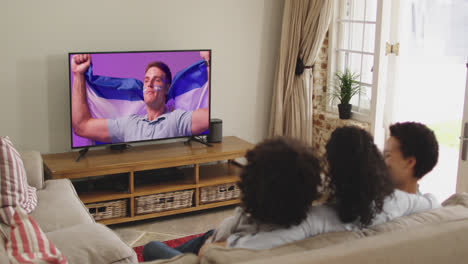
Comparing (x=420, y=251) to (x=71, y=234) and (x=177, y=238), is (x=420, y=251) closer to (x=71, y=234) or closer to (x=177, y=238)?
(x=71, y=234)

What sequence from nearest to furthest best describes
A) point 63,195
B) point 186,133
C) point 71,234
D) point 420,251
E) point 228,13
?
1. point 420,251
2. point 71,234
3. point 63,195
4. point 186,133
5. point 228,13

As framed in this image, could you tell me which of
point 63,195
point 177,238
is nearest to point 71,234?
point 63,195

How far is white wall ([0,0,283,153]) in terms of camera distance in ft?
12.8

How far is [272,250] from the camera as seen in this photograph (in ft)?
5.22

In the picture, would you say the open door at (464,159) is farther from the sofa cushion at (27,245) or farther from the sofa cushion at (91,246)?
the sofa cushion at (27,245)

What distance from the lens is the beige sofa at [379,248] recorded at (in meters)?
1.52

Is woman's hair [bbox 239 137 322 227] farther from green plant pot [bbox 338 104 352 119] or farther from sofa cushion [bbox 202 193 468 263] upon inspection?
green plant pot [bbox 338 104 352 119]

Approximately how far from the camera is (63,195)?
3.32 meters

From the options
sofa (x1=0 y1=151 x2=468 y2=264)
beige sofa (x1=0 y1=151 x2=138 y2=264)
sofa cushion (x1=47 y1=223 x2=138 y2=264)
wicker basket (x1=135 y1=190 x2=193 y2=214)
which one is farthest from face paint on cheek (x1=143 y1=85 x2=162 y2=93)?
sofa (x1=0 y1=151 x2=468 y2=264)

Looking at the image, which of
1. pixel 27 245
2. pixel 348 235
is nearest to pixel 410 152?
pixel 348 235

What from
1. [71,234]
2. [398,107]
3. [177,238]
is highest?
[398,107]

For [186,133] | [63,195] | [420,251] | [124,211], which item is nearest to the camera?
[420,251]

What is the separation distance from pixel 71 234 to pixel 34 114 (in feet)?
5.47

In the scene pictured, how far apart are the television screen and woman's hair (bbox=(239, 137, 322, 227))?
2.51 meters
